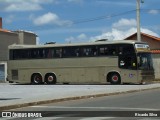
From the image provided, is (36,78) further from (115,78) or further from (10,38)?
(10,38)

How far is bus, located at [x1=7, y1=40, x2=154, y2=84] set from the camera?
39438 mm

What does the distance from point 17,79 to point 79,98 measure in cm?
2149

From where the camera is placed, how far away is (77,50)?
138 ft

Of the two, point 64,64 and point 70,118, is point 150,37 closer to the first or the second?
point 64,64

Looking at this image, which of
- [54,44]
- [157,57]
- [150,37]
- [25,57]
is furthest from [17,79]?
[150,37]

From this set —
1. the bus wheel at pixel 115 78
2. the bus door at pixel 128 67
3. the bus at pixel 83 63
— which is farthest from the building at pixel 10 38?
the bus door at pixel 128 67

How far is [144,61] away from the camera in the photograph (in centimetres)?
3988

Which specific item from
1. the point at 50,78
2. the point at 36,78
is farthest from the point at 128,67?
the point at 36,78

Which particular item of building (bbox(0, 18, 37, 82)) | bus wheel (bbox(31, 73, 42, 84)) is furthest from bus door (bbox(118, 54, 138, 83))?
building (bbox(0, 18, 37, 82))

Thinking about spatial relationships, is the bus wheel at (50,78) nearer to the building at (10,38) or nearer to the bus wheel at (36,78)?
the bus wheel at (36,78)

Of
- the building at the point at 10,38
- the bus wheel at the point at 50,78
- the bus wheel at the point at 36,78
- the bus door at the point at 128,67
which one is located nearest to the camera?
the bus door at the point at 128,67

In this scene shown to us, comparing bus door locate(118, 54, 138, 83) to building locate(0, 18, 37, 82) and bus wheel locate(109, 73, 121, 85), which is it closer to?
bus wheel locate(109, 73, 121, 85)

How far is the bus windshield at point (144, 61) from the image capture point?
39.3 m

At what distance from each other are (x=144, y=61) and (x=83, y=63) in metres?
5.45
